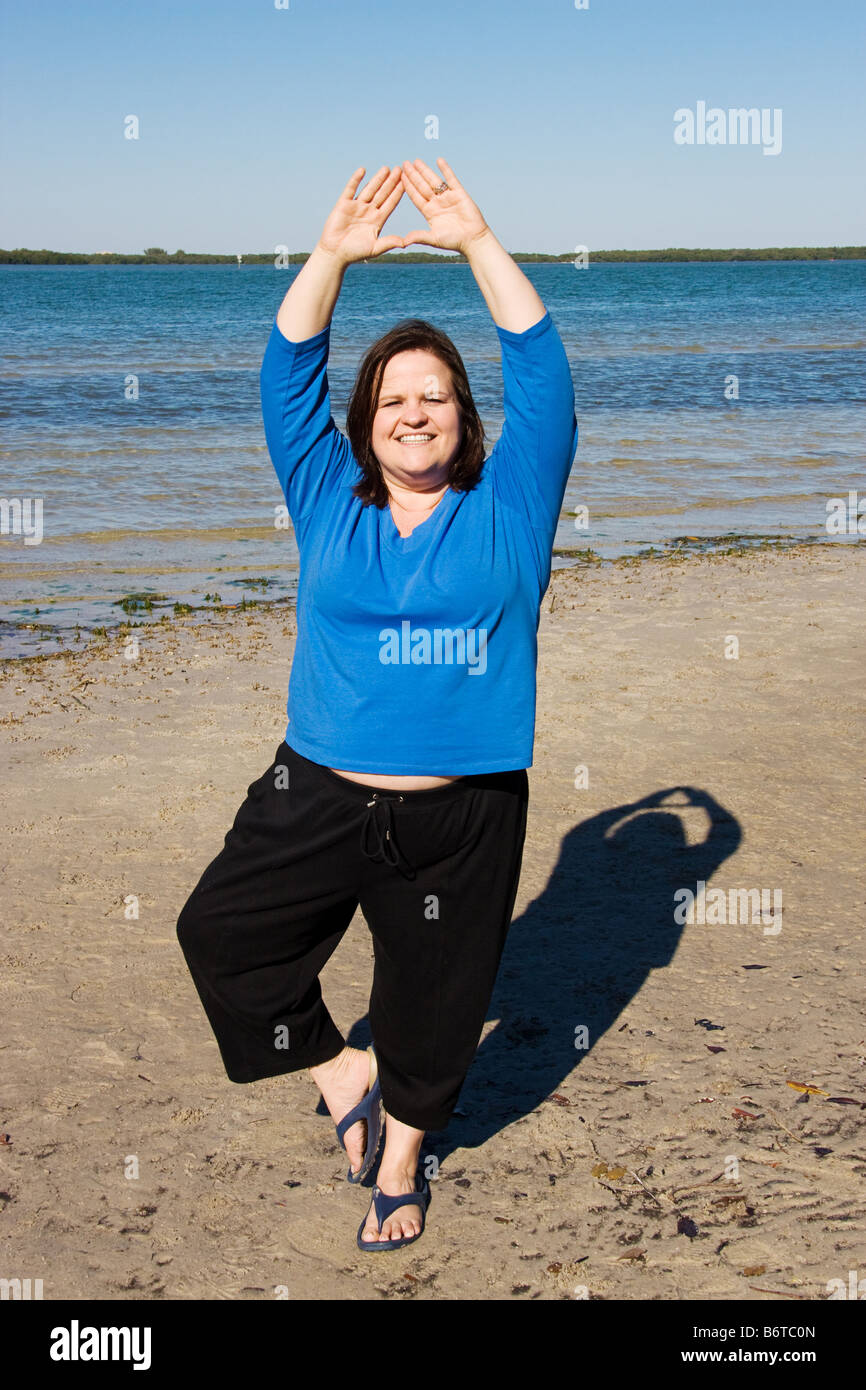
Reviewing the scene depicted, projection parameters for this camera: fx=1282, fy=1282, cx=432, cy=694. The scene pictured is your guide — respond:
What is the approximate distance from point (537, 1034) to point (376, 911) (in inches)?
52.4

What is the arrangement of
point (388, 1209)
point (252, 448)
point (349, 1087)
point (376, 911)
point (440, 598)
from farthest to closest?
point (252, 448) → point (349, 1087) → point (388, 1209) → point (376, 911) → point (440, 598)

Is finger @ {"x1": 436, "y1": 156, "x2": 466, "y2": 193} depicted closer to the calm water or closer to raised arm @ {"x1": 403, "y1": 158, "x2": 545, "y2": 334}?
raised arm @ {"x1": 403, "y1": 158, "x2": 545, "y2": 334}

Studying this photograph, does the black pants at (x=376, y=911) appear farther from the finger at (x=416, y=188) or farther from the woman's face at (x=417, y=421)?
the finger at (x=416, y=188)

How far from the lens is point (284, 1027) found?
9.67ft

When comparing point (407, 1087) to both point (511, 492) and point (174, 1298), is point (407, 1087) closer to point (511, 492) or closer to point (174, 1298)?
point (174, 1298)

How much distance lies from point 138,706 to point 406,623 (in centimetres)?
457

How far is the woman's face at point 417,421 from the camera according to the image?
2633 millimetres

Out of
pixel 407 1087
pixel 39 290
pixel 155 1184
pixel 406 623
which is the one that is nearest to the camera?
pixel 406 623

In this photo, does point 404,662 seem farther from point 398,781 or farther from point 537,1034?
point 537,1034

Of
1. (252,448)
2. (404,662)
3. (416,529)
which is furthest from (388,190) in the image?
(252,448)

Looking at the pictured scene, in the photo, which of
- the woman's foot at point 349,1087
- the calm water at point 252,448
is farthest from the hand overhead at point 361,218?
the calm water at point 252,448

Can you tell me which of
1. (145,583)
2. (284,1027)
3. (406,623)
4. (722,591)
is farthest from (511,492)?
(145,583)

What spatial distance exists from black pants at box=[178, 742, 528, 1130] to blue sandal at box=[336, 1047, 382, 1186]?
0.81 ft

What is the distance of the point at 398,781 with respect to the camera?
2.68 m
